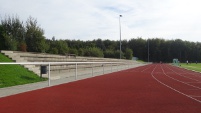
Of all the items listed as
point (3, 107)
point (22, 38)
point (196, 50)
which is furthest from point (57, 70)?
point (196, 50)

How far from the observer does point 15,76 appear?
1484cm

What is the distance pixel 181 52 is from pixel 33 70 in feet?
407

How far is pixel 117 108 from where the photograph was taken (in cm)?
756

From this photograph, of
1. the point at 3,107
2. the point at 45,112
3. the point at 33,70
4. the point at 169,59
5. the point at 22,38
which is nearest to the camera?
the point at 45,112

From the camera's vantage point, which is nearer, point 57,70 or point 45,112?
point 45,112

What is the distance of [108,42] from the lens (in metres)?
134

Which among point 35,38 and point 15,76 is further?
point 35,38

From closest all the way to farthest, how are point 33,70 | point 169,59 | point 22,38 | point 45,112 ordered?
1. point 45,112
2. point 33,70
3. point 22,38
4. point 169,59

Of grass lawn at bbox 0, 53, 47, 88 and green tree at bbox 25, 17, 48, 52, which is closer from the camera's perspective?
grass lawn at bbox 0, 53, 47, 88

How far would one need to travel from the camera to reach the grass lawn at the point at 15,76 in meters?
13.6

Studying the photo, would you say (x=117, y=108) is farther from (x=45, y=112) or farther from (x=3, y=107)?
(x=3, y=107)

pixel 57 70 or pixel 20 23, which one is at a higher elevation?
pixel 20 23

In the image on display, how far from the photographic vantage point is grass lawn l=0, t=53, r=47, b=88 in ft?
44.7

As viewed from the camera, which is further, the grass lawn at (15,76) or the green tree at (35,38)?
the green tree at (35,38)
